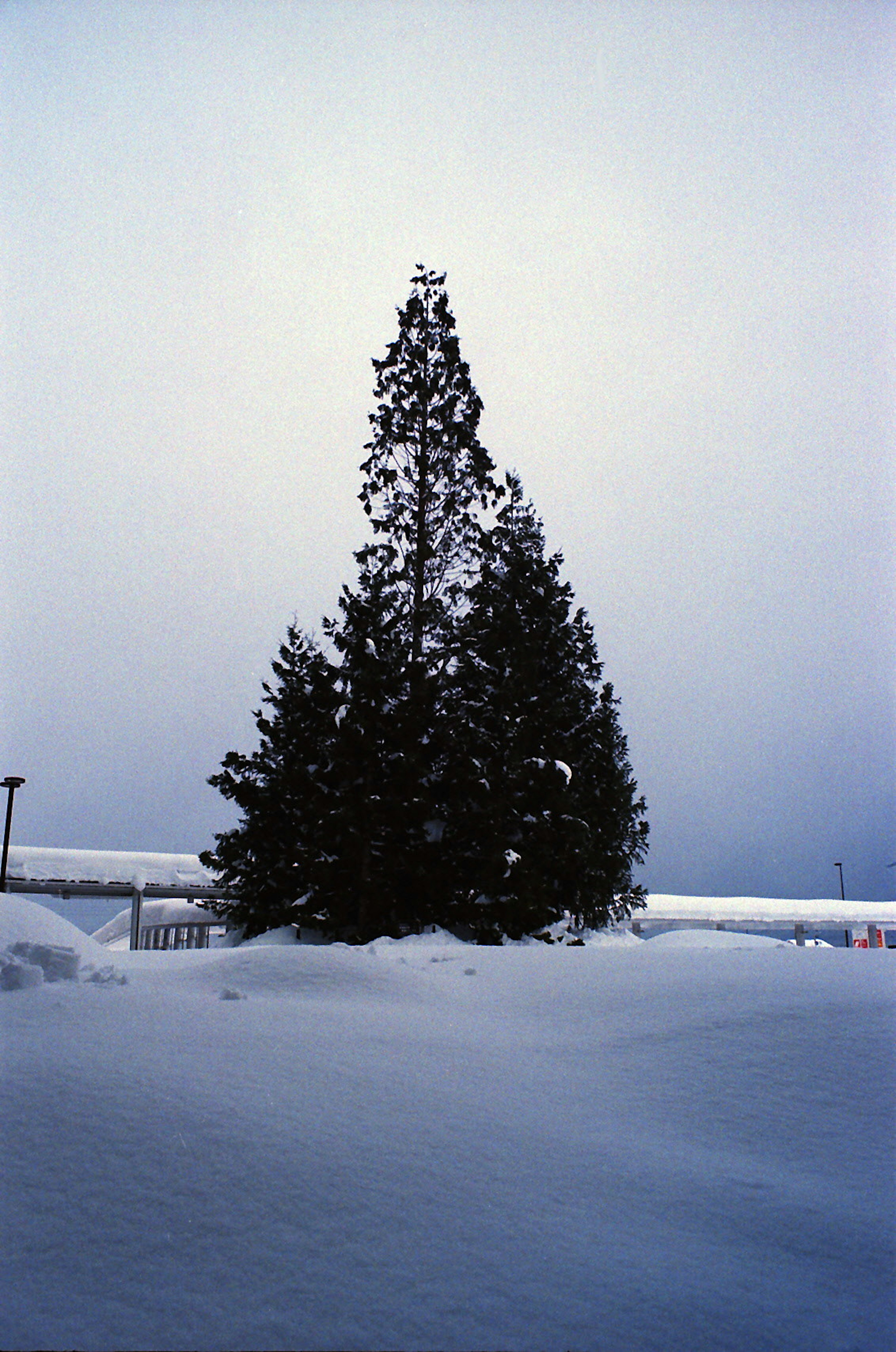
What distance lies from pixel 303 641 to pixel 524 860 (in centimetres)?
642

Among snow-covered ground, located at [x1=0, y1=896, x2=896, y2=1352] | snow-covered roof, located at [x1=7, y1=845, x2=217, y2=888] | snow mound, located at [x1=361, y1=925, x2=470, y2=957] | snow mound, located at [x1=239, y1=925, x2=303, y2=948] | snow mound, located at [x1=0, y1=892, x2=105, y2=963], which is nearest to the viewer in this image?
snow-covered ground, located at [x1=0, y1=896, x2=896, y2=1352]

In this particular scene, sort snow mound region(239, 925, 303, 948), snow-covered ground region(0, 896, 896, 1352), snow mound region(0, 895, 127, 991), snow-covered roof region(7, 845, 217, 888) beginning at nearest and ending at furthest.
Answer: snow-covered ground region(0, 896, 896, 1352), snow mound region(0, 895, 127, 991), snow mound region(239, 925, 303, 948), snow-covered roof region(7, 845, 217, 888)

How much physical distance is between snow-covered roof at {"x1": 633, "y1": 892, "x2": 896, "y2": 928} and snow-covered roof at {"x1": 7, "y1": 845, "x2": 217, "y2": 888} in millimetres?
18711

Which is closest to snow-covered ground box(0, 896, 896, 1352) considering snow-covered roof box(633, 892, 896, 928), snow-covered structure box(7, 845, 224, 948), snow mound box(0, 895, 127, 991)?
snow mound box(0, 895, 127, 991)

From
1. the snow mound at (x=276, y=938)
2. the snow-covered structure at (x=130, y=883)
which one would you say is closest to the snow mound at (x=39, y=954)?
the snow mound at (x=276, y=938)

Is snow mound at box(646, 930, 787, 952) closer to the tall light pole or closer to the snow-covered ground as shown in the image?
the snow-covered ground

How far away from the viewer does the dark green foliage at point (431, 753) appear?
15016mm

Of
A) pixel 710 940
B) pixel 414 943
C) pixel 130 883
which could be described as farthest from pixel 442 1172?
pixel 130 883

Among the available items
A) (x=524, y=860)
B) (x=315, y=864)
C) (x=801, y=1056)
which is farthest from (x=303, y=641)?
(x=801, y=1056)

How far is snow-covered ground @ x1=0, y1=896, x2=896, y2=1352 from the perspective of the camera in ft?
8.00

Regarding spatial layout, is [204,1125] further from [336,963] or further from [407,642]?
[407,642]

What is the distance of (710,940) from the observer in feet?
47.6

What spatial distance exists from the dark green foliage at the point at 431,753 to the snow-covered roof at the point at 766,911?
2072cm

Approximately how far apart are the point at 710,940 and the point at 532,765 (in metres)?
4.47
